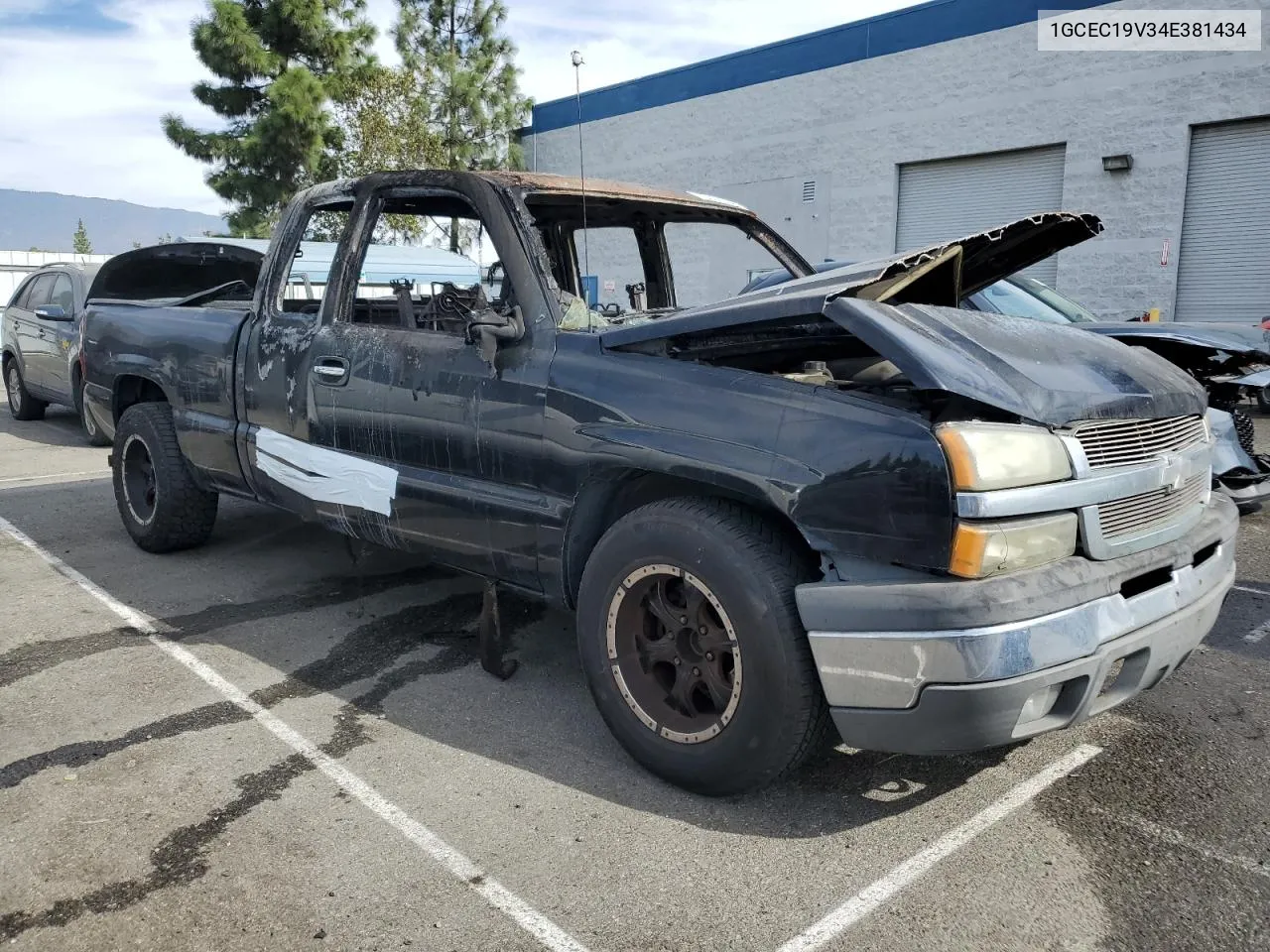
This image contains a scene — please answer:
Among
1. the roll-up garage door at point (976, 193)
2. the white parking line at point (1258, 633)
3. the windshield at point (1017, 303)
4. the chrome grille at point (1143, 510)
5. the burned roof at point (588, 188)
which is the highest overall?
the roll-up garage door at point (976, 193)

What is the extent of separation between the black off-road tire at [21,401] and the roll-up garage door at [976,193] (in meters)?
13.1

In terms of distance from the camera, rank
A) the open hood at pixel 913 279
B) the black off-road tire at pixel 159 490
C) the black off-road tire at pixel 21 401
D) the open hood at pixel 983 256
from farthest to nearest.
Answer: the black off-road tire at pixel 21 401
the black off-road tire at pixel 159 490
the open hood at pixel 983 256
the open hood at pixel 913 279

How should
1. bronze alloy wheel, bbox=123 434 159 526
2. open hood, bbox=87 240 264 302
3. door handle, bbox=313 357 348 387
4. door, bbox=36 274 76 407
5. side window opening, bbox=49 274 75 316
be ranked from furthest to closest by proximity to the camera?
1. side window opening, bbox=49 274 75 316
2. door, bbox=36 274 76 407
3. open hood, bbox=87 240 264 302
4. bronze alloy wheel, bbox=123 434 159 526
5. door handle, bbox=313 357 348 387

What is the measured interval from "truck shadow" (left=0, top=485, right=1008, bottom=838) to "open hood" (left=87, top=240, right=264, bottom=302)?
118 inches

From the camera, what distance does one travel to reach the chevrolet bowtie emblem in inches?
106

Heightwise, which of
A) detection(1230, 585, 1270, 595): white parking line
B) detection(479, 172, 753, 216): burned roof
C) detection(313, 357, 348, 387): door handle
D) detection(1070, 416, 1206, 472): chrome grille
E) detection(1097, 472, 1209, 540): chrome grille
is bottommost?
detection(1230, 585, 1270, 595): white parking line

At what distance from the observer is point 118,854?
100 inches

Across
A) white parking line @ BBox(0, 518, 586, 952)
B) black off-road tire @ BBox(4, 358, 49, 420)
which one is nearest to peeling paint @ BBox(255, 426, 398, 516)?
white parking line @ BBox(0, 518, 586, 952)

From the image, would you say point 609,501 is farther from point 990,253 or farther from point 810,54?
point 810,54

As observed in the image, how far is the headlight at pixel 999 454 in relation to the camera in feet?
7.47

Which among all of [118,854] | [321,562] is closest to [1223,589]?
[118,854]

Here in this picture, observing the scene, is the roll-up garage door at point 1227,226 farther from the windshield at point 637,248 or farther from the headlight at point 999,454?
the headlight at point 999,454

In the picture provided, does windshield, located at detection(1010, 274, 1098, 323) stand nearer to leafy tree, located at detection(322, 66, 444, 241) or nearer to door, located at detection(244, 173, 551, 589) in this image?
door, located at detection(244, 173, 551, 589)

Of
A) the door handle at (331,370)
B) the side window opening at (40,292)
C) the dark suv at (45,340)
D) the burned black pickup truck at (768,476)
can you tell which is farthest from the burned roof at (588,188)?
the side window opening at (40,292)
